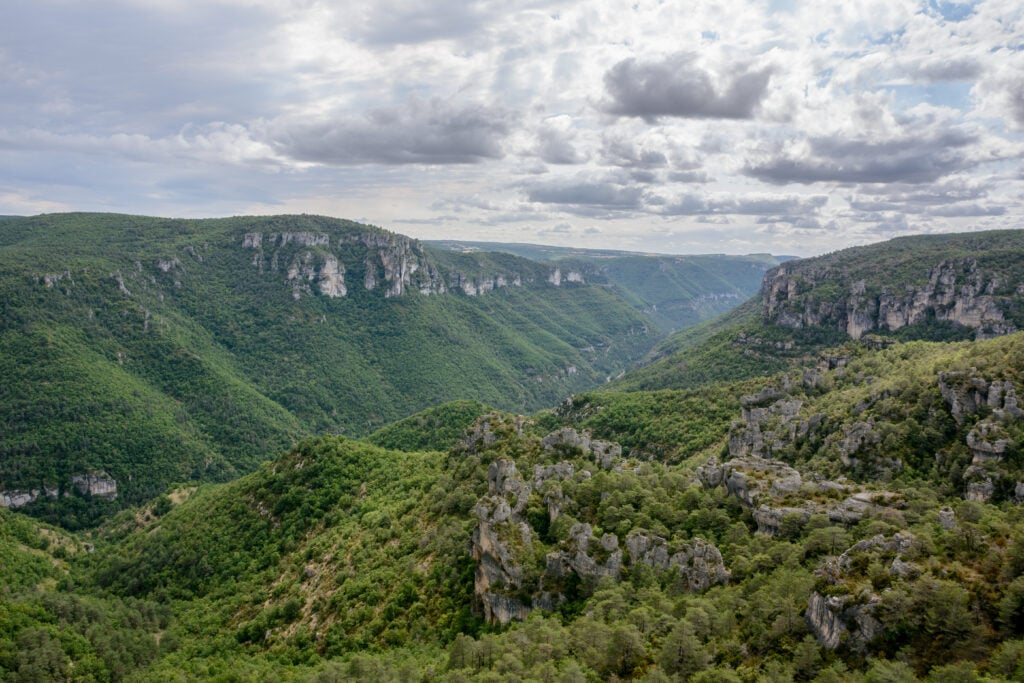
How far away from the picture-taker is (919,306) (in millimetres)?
172125

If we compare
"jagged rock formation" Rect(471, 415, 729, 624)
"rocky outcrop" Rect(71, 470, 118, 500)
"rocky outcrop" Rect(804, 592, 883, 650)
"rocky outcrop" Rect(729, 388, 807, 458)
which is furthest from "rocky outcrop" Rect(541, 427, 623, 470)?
"rocky outcrop" Rect(71, 470, 118, 500)

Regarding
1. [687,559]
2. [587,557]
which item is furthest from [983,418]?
[587,557]

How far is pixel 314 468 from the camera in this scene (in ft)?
295

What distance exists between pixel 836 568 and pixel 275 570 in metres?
65.9

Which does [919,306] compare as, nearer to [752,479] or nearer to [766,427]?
[766,427]

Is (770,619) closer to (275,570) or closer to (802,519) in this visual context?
(802,519)

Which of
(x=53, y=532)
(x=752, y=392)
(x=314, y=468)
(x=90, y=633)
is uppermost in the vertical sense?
(x=752, y=392)

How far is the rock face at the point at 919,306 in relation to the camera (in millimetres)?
155125

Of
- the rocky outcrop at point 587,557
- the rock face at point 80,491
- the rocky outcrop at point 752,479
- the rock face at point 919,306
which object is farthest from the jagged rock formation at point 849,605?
the rock face at point 80,491

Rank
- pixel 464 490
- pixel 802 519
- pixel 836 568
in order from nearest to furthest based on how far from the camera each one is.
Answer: pixel 836 568 < pixel 802 519 < pixel 464 490

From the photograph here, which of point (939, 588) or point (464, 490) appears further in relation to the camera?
point (464, 490)

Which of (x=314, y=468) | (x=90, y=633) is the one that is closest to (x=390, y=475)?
(x=314, y=468)

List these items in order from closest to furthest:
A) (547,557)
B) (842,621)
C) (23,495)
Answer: (842,621), (547,557), (23,495)

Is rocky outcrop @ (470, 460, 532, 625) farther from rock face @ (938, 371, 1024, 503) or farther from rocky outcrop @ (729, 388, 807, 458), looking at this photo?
rock face @ (938, 371, 1024, 503)
